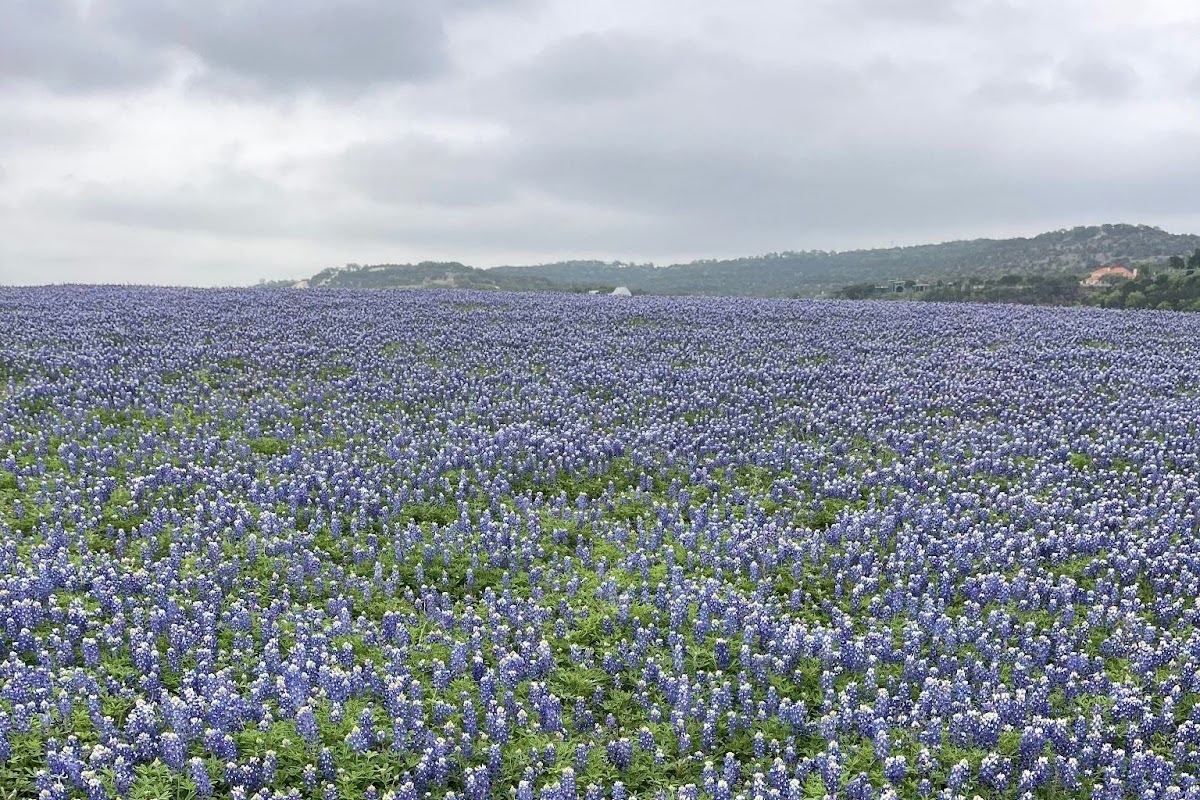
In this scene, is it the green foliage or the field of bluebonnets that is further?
the green foliage

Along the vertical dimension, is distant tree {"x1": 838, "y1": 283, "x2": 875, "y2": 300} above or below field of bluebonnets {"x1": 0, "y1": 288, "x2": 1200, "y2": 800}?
above

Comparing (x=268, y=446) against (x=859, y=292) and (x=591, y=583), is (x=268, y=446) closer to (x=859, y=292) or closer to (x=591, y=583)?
(x=591, y=583)

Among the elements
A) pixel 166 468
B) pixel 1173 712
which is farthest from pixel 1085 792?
pixel 166 468

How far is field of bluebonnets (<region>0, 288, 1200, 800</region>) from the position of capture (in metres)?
5.26

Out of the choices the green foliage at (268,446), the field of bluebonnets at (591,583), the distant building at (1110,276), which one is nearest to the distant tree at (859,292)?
the distant building at (1110,276)

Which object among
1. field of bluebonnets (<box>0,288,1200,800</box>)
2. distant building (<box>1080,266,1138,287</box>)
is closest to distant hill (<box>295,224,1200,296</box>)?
distant building (<box>1080,266,1138,287</box>)

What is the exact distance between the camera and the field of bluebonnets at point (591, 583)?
17.3 ft

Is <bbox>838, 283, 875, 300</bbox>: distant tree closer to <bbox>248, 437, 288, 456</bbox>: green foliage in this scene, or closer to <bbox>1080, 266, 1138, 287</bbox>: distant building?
<bbox>1080, 266, 1138, 287</bbox>: distant building

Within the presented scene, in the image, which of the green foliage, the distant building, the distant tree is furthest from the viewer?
the distant building

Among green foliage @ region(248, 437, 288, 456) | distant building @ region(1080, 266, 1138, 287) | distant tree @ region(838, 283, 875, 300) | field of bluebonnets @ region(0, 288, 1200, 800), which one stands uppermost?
distant building @ region(1080, 266, 1138, 287)

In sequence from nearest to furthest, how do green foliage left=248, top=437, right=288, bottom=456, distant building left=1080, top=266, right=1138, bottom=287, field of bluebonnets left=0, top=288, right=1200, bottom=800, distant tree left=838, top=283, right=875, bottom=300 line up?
field of bluebonnets left=0, top=288, right=1200, bottom=800
green foliage left=248, top=437, right=288, bottom=456
distant tree left=838, top=283, right=875, bottom=300
distant building left=1080, top=266, right=1138, bottom=287

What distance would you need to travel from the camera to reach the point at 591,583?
7.72 metres

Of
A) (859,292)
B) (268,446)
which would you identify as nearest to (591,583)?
(268,446)

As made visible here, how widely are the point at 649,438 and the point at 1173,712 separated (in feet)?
22.6
